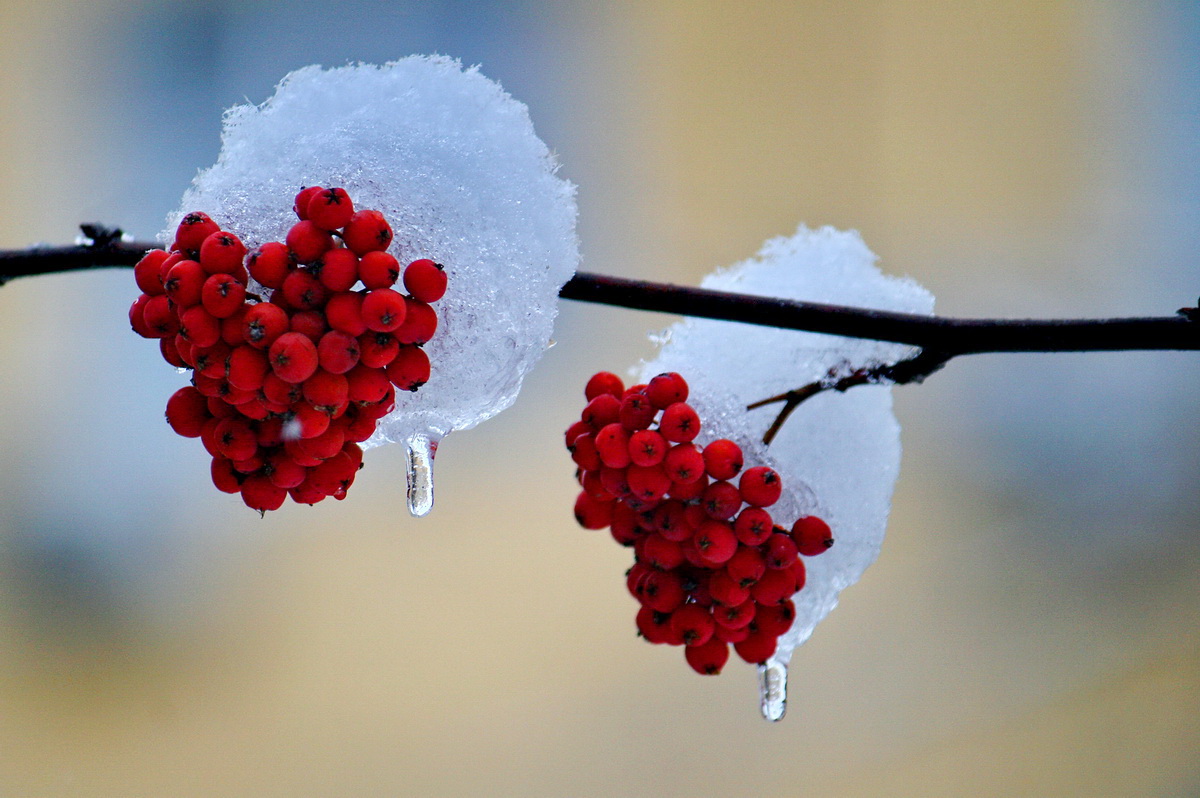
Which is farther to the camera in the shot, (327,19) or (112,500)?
(327,19)

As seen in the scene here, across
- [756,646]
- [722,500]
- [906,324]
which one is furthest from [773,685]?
[906,324]

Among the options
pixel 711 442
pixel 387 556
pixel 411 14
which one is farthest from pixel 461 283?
pixel 411 14

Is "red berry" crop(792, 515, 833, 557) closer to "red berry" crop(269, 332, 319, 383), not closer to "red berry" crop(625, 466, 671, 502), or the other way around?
"red berry" crop(625, 466, 671, 502)

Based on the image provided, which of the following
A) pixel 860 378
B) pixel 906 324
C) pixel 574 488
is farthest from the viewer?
pixel 574 488

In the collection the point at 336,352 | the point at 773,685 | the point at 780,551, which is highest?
the point at 336,352

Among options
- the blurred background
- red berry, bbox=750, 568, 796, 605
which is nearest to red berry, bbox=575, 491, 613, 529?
red berry, bbox=750, 568, 796, 605

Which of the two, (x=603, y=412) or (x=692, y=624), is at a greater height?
(x=603, y=412)

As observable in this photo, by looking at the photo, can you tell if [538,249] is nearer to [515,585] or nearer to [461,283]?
[461,283]

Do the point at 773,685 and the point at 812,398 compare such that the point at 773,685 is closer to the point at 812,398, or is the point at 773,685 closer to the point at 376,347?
the point at 812,398
